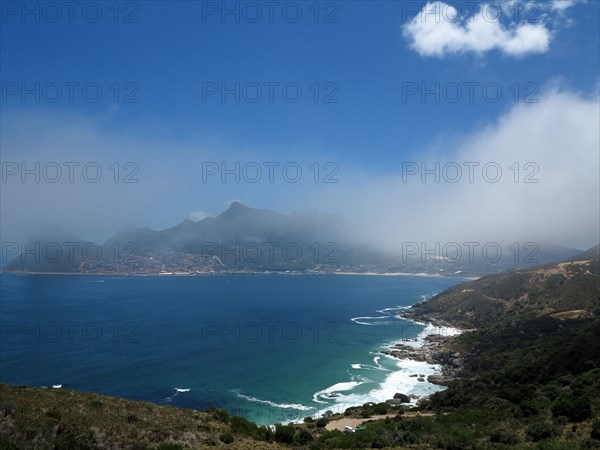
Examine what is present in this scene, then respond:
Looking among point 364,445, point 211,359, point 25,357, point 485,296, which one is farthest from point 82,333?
point 485,296

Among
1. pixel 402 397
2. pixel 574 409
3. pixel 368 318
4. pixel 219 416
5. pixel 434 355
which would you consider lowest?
pixel 368 318

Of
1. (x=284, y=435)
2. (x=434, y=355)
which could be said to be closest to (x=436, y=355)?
(x=434, y=355)

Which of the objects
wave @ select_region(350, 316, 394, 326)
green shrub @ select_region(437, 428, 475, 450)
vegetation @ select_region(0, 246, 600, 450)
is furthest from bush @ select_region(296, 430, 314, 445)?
wave @ select_region(350, 316, 394, 326)

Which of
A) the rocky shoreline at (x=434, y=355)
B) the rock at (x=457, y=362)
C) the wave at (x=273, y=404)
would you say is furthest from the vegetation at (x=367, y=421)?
the rock at (x=457, y=362)

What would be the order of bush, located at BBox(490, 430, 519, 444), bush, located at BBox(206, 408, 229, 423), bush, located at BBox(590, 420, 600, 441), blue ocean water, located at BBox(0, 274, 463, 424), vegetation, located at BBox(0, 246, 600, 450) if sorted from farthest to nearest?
blue ocean water, located at BBox(0, 274, 463, 424) < bush, located at BBox(206, 408, 229, 423) < bush, located at BBox(490, 430, 519, 444) < bush, located at BBox(590, 420, 600, 441) < vegetation, located at BBox(0, 246, 600, 450)

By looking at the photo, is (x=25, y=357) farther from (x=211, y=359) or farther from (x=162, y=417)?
(x=162, y=417)

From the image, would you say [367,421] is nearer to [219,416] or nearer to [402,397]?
[219,416]

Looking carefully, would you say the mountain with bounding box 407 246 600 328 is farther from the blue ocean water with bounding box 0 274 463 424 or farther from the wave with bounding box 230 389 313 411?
the wave with bounding box 230 389 313 411
